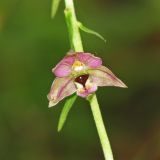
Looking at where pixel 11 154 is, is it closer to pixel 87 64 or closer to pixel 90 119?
pixel 90 119

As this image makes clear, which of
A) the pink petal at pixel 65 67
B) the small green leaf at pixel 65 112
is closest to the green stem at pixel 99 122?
the small green leaf at pixel 65 112

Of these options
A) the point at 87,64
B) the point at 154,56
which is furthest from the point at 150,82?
the point at 87,64

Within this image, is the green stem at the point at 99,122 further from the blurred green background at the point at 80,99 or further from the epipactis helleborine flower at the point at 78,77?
the blurred green background at the point at 80,99

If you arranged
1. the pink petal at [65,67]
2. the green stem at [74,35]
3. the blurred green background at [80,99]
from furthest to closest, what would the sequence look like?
the blurred green background at [80,99]
the pink petal at [65,67]
the green stem at [74,35]

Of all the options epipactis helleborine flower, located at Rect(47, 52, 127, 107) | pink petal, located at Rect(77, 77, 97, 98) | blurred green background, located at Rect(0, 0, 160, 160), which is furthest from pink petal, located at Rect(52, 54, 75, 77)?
blurred green background, located at Rect(0, 0, 160, 160)

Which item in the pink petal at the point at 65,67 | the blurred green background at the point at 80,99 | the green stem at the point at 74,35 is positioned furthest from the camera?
the blurred green background at the point at 80,99

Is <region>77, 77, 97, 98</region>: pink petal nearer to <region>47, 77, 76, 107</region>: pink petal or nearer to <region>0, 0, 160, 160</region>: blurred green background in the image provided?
<region>47, 77, 76, 107</region>: pink petal

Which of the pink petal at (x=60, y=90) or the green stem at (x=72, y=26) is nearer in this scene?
the green stem at (x=72, y=26)

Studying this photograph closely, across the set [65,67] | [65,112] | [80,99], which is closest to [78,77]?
[65,67]
